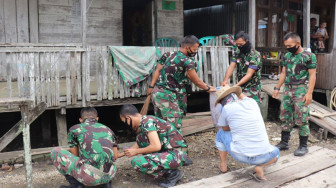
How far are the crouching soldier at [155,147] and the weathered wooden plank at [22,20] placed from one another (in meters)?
5.69

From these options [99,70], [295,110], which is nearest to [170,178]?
[295,110]

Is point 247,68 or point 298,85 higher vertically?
point 247,68

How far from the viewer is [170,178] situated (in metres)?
4.00

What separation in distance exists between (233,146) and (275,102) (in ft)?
17.1

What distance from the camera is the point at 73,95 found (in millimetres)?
5840

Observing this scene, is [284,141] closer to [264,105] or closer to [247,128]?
[247,128]

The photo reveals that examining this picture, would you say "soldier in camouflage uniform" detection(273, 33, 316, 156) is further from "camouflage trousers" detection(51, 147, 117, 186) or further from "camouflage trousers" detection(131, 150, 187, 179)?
"camouflage trousers" detection(51, 147, 117, 186)

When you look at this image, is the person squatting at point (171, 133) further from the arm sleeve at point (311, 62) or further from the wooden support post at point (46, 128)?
the wooden support post at point (46, 128)

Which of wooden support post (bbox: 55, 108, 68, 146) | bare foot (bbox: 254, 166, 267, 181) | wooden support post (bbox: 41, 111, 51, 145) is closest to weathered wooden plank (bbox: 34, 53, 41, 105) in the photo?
wooden support post (bbox: 55, 108, 68, 146)

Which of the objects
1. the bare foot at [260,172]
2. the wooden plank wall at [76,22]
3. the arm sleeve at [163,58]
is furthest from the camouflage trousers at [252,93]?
the wooden plank wall at [76,22]

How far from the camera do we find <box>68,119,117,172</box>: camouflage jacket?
11.4ft

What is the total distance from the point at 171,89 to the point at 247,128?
4.66 ft

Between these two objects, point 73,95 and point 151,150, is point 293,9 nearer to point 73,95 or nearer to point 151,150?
point 73,95

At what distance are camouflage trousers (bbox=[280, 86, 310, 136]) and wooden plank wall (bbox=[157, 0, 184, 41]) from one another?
5.78 meters
